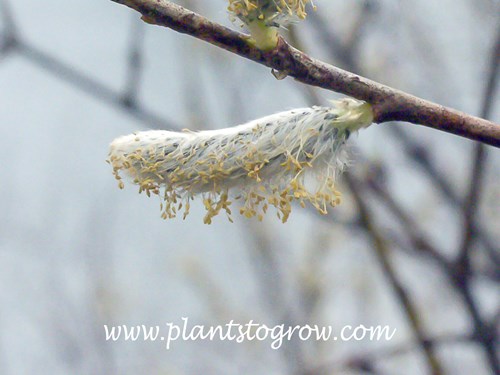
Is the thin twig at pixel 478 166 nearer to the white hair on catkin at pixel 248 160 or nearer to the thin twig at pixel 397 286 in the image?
the thin twig at pixel 397 286

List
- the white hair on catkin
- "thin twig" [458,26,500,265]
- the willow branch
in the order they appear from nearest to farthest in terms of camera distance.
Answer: the willow branch < the white hair on catkin < "thin twig" [458,26,500,265]

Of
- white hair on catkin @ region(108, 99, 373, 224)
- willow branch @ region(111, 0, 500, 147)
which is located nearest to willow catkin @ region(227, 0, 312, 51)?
willow branch @ region(111, 0, 500, 147)

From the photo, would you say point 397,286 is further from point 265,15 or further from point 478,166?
point 265,15

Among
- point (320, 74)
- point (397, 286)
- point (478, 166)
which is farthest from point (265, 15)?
point (397, 286)

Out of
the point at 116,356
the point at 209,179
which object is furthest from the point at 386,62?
the point at 209,179

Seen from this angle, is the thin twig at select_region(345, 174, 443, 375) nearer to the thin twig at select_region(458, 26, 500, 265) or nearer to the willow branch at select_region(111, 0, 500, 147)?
the thin twig at select_region(458, 26, 500, 265)

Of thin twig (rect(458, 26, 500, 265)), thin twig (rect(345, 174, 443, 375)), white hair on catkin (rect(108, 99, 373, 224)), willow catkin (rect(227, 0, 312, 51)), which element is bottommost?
white hair on catkin (rect(108, 99, 373, 224))

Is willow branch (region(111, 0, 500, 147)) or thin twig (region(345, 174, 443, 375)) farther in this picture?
thin twig (region(345, 174, 443, 375))
